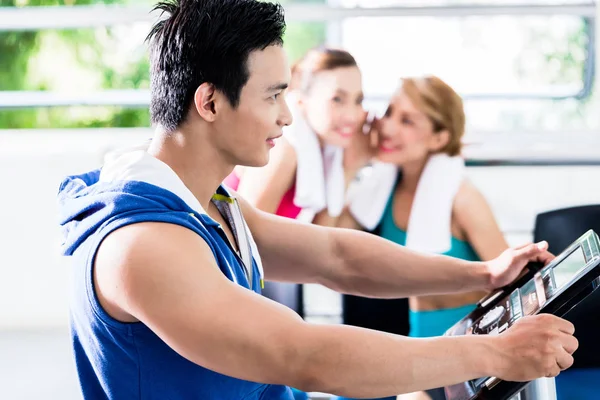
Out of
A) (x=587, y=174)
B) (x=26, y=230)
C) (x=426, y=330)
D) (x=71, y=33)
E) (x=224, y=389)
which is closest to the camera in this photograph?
(x=224, y=389)

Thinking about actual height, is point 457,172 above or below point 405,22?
A: below

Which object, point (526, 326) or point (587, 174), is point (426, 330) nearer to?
point (587, 174)

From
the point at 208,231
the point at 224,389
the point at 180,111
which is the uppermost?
the point at 180,111

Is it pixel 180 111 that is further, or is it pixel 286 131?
pixel 286 131

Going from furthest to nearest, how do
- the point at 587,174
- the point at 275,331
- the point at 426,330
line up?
1. the point at 587,174
2. the point at 426,330
3. the point at 275,331

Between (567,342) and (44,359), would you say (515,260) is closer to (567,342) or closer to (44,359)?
(567,342)

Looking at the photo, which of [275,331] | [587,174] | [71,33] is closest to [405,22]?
[587,174]

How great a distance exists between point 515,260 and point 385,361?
1.53 ft

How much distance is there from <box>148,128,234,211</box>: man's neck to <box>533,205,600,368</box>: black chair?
3.42ft

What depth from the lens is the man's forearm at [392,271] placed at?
1.57m

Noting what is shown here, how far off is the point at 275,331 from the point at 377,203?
1.57 meters

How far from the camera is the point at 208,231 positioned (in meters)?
1.28

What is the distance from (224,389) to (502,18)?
2.73m

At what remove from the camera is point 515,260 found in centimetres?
149
